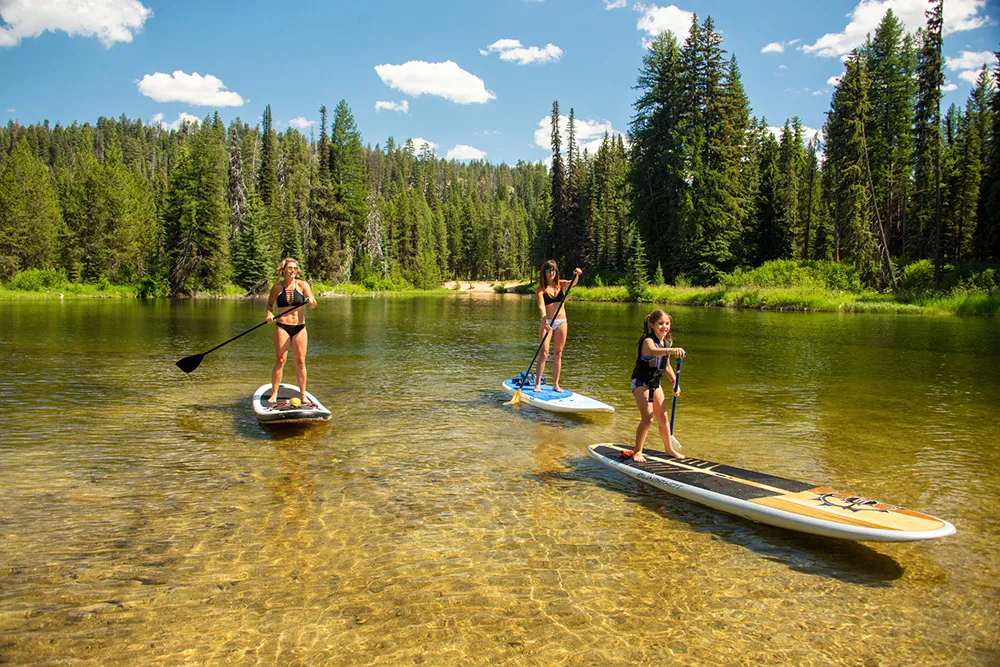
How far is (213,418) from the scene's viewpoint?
32.0 ft

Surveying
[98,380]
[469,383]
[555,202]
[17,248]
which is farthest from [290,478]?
[555,202]

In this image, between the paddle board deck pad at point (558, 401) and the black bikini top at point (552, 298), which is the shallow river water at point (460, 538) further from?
the black bikini top at point (552, 298)

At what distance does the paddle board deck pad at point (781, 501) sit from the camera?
15.7ft

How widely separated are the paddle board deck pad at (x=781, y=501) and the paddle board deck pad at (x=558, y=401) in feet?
9.49

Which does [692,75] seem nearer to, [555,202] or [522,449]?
[555,202]

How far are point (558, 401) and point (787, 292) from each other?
123ft

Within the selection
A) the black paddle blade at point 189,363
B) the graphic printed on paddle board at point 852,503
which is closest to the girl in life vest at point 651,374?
the graphic printed on paddle board at point 852,503

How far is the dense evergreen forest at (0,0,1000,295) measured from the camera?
156 feet

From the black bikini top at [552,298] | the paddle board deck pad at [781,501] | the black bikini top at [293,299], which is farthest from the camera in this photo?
the black bikini top at [552,298]

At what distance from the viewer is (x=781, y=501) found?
216 inches

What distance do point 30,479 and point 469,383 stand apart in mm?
7891

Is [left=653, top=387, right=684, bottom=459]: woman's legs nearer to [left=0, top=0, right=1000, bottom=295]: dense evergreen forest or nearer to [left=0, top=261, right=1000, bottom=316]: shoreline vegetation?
[left=0, top=261, right=1000, bottom=316]: shoreline vegetation

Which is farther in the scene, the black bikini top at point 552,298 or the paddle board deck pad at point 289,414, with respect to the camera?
the black bikini top at point 552,298

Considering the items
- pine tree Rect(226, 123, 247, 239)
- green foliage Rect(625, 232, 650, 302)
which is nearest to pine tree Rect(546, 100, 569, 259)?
green foliage Rect(625, 232, 650, 302)
